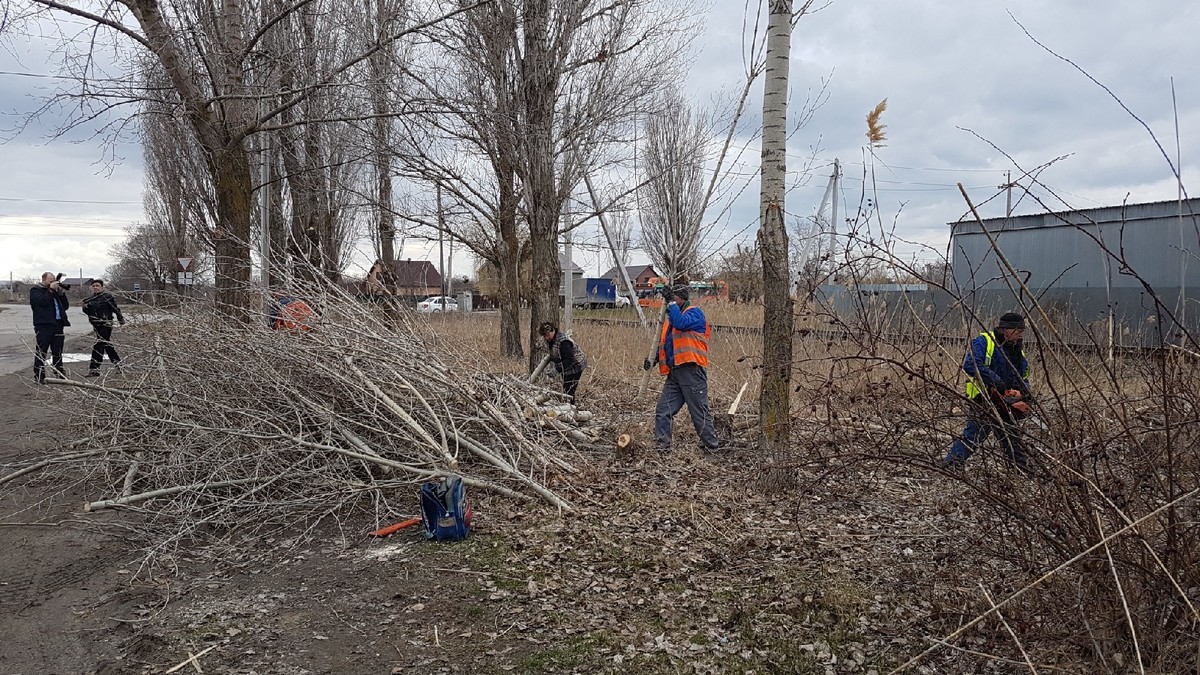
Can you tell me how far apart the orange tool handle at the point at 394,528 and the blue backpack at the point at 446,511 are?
249 mm

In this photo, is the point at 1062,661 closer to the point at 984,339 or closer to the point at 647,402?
the point at 984,339

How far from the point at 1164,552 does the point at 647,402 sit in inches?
313

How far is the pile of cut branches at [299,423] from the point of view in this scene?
232 inches

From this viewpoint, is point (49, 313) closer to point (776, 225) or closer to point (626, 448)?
point (626, 448)

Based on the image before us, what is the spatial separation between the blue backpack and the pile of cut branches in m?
0.48

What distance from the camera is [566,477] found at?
6551mm

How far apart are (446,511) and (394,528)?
468 millimetres

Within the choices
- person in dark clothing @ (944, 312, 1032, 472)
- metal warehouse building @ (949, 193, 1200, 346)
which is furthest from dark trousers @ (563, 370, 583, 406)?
metal warehouse building @ (949, 193, 1200, 346)

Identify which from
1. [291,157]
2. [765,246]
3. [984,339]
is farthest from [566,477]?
[291,157]

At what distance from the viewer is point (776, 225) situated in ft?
20.2

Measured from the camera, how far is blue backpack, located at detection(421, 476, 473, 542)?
523cm

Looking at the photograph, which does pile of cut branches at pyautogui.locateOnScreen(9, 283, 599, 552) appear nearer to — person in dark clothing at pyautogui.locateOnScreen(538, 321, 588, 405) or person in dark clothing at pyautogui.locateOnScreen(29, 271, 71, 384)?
person in dark clothing at pyautogui.locateOnScreen(538, 321, 588, 405)

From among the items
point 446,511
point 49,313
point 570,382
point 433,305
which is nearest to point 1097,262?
point 570,382

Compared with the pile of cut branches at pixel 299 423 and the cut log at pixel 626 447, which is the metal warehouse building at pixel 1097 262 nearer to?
the cut log at pixel 626 447
